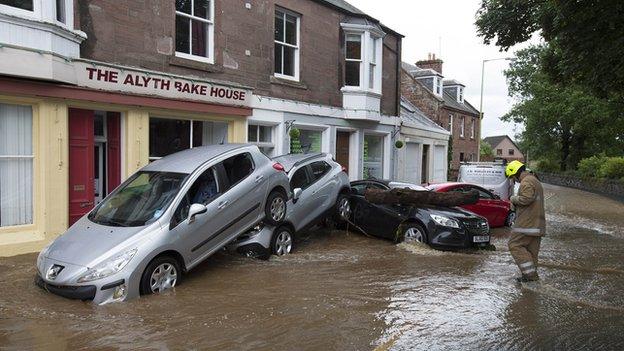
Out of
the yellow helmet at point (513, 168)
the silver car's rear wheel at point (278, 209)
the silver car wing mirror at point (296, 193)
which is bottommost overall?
the silver car's rear wheel at point (278, 209)

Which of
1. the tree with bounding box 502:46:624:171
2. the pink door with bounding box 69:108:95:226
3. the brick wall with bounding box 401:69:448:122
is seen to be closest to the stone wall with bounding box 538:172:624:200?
the tree with bounding box 502:46:624:171

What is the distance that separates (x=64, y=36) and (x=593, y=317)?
9102mm

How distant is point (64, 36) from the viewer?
8.98 meters

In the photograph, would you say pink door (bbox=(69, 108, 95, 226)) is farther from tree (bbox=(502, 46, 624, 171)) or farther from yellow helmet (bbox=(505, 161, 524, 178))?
tree (bbox=(502, 46, 624, 171))

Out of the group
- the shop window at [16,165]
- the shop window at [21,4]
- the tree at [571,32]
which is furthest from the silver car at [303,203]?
the tree at [571,32]

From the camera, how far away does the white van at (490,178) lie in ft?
52.4

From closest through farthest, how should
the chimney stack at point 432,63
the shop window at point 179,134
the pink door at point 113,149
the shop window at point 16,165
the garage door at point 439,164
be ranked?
1. the shop window at point 16,165
2. the pink door at point 113,149
3. the shop window at point 179,134
4. the garage door at point 439,164
5. the chimney stack at point 432,63

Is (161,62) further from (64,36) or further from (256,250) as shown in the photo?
(256,250)

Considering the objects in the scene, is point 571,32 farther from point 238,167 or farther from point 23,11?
point 23,11

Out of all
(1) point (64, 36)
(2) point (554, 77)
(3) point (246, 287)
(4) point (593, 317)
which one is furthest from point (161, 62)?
(2) point (554, 77)

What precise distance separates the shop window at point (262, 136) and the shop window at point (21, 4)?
5992 millimetres

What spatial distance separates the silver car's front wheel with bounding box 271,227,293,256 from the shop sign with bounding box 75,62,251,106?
14.0 ft

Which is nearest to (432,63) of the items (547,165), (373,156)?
(373,156)

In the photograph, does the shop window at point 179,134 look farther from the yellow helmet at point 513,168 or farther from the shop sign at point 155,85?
the yellow helmet at point 513,168
